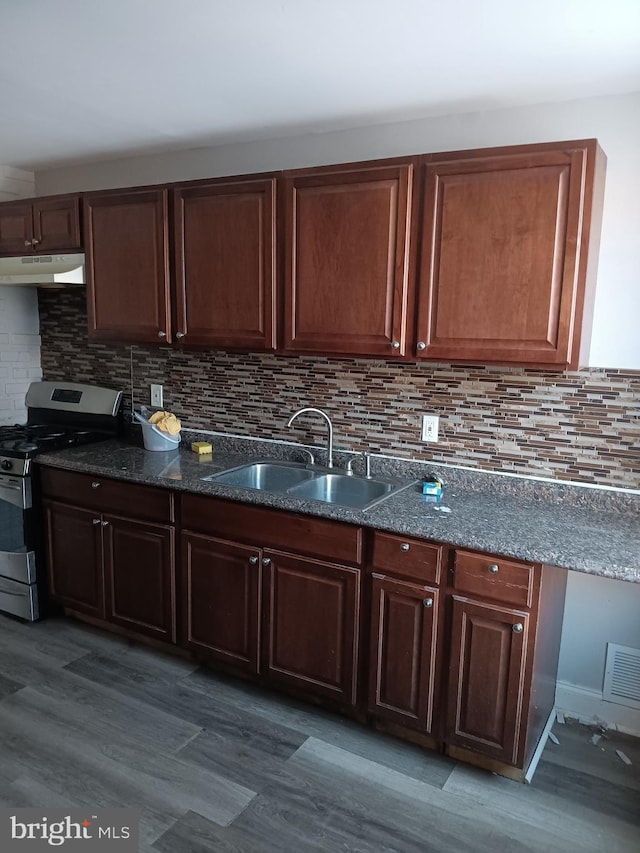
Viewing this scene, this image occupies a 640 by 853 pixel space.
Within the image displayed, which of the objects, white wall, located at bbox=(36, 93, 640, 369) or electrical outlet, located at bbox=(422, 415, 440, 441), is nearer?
white wall, located at bbox=(36, 93, 640, 369)

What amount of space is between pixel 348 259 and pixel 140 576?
164 centimetres

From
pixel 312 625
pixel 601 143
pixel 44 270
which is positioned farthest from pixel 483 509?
pixel 44 270

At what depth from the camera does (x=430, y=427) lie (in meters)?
2.60

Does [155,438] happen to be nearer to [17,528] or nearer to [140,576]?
[140,576]

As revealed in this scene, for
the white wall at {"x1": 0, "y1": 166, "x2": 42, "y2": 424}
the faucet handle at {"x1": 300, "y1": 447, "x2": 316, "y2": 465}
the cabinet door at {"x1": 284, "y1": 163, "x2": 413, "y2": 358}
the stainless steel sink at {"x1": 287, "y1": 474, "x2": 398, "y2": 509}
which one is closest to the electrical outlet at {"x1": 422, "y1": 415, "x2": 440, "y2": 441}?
the stainless steel sink at {"x1": 287, "y1": 474, "x2": 398, "y2": 509}

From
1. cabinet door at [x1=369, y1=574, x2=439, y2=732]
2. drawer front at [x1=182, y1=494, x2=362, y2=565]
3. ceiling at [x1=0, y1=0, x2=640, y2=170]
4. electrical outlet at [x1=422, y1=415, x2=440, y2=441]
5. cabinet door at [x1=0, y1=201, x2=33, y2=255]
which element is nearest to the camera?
ceiling at [x1=0, y1=0, x2=640, y2=170]

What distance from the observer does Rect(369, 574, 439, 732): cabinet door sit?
210 centimetres

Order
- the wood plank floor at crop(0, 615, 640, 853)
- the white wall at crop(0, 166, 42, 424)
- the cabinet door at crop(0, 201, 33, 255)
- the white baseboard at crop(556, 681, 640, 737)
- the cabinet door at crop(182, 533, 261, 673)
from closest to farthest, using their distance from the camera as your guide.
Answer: the wood plank floor at crop(0, 615, 640, 853)
the white baseboard at crop(556, 681, 640, 737)
the cabinet door at crop(182, 533, 261, 673)
the cabinet door at crop(0, 201, 33, 255)
the white wall at crop(0, 166, 42, 424)

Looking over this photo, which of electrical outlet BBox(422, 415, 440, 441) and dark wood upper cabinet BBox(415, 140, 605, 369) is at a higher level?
dark wood upper cabinet BBox(415, 140, 605, 369)

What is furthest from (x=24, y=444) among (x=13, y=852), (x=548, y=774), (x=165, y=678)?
(x=548, y=774)

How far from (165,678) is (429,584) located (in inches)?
50.8

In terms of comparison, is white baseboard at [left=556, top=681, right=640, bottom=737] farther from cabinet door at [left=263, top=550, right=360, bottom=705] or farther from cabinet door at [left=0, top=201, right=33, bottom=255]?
cabinet door at [left=0, top=201, right=33, bottom=255]

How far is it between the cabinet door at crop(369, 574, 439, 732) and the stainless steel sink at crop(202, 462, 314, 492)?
787 mm

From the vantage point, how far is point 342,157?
2.67 m
